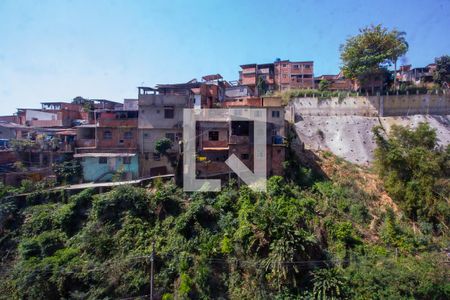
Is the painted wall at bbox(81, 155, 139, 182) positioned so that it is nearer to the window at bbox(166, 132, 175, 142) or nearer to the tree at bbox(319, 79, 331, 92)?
the window at bbox(166, 132, 175, 142)

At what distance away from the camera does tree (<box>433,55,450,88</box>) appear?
90.2 feet

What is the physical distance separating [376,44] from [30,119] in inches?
1453

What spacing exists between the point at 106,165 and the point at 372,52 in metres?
27.3

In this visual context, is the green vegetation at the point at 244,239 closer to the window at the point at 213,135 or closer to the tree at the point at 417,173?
the tree at the point at 417,173

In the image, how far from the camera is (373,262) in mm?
12320

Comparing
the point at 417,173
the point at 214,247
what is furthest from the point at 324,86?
the point at 214,247

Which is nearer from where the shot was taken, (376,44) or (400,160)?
(400,160)

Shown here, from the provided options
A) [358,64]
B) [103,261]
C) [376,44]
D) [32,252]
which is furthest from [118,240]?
[376,44]

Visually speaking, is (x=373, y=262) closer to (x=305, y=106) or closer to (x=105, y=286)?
(x=105, y=286)

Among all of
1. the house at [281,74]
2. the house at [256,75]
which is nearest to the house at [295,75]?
the house at [281,74]

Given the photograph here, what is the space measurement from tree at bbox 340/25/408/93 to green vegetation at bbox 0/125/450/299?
450 inches

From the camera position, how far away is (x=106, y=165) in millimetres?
18484

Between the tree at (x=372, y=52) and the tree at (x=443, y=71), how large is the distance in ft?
21.5

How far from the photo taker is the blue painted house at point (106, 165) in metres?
18.3
